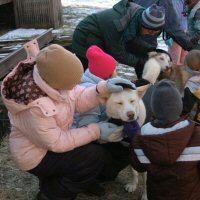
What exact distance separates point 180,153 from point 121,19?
1.64 meters

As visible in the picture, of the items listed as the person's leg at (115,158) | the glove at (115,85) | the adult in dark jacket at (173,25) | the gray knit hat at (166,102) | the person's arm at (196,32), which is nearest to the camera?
the gray knit hat at (166,102)

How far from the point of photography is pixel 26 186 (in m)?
3.32

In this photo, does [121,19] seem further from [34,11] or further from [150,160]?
[34,11]

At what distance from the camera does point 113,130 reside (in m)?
2.77

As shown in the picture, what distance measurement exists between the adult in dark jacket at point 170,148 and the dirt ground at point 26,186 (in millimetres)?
702

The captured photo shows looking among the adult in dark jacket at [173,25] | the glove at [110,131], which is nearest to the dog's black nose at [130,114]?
the glove at [110,131]

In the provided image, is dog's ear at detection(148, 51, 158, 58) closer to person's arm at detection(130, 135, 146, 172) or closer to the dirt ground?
the dirt ground

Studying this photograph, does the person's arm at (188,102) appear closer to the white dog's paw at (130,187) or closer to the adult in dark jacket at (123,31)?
the adult in dark jacket at (123,31)

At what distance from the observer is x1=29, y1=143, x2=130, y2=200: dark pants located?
2.76m

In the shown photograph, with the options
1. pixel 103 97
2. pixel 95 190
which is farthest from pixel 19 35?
pixel 103 97

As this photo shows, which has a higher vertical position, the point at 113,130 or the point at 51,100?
the point at 51,100

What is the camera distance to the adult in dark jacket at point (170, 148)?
7.74 feet

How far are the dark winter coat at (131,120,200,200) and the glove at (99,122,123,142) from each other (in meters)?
0.24

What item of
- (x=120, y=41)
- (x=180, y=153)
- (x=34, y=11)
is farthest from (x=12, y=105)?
(x=34, y=11)
